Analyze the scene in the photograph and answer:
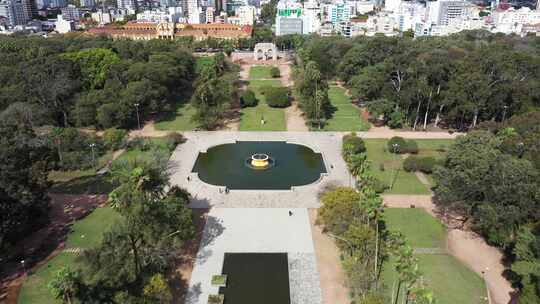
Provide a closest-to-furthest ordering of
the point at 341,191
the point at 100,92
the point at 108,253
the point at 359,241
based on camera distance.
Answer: the point at 108,253
the point at 359,241
the point at 341,191
the point at 100,92

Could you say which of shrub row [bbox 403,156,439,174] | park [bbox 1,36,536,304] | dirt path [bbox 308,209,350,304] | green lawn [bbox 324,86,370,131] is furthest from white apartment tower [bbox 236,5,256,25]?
dirt path [bbox 308,209,350,304]

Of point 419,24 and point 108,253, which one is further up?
point 419,24

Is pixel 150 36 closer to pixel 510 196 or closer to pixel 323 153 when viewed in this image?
pixel 323 153

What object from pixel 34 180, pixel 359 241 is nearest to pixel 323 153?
pixel 359 241

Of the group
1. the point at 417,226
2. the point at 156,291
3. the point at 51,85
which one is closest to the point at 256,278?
the point at 156,291

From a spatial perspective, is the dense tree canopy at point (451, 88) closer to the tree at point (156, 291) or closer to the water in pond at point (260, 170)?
the water in pond at point (260, 170)

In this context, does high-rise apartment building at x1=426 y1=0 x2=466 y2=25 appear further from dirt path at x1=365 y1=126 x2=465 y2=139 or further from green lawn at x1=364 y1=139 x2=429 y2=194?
green lawn at x1=364 y1=139 x2=429 y2=194
